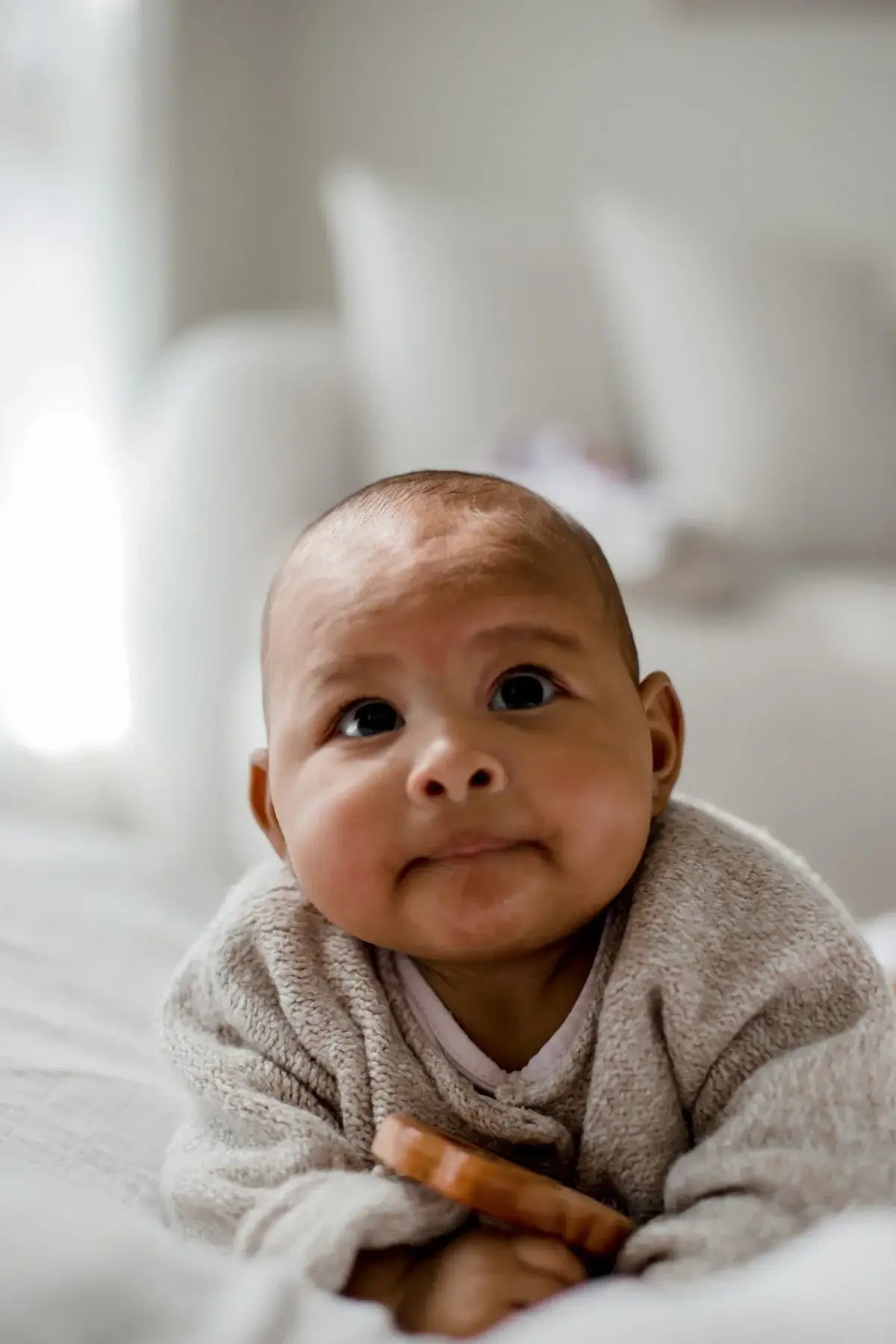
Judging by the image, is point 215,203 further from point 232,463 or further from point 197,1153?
point 197,1153

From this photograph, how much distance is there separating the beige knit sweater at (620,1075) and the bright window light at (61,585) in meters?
1.36

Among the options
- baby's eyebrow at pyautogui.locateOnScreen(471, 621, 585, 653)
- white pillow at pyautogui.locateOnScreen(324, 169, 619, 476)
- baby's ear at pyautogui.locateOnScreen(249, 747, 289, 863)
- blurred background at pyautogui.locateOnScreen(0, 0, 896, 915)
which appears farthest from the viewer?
white pillow at pyautogui.locateOnScreen(324, 169, 619, 476)

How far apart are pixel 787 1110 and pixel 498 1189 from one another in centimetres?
15

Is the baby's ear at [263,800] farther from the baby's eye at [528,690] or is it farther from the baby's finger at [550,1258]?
the baby's finger at [550,1258]

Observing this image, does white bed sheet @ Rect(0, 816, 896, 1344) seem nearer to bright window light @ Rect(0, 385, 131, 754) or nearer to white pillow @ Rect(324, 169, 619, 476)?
white pillow @ Rect(324, 169, 619, 476)

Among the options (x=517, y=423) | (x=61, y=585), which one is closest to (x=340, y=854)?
(x=517, y=423)

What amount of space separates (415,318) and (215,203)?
3.17 feet

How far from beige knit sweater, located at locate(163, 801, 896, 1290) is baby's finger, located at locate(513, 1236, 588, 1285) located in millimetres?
25

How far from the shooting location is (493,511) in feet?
2.40

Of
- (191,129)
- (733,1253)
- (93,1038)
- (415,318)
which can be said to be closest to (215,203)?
(191,129)

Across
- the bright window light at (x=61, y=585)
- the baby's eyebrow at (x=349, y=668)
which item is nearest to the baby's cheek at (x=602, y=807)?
the baby's eyebrow at (x=349, y=668)

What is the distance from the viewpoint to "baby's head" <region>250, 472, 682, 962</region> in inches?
25.7

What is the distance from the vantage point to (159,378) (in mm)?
2311

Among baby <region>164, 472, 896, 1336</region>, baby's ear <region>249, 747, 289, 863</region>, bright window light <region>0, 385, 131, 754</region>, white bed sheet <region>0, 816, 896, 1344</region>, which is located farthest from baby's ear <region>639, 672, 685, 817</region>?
bright window light <region>0, 385, 131, 754</region>
